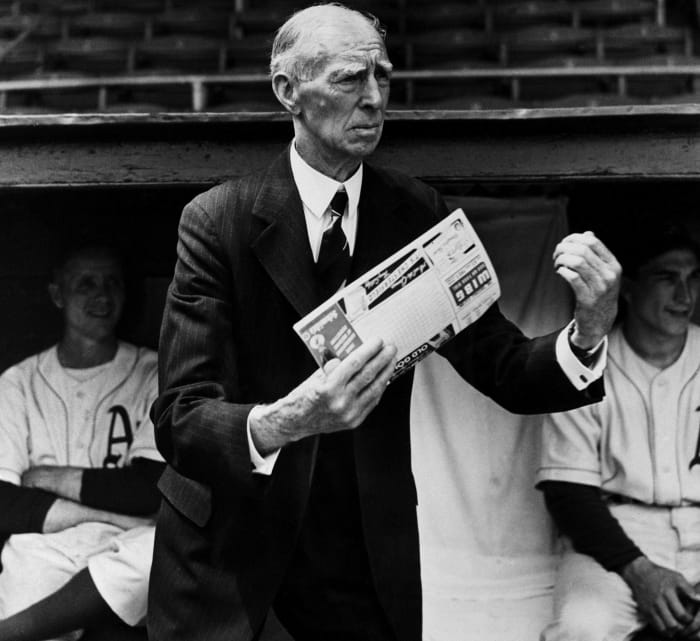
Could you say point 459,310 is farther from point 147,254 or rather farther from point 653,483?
point 147,254

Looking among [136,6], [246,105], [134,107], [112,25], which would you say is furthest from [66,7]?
[246,105]

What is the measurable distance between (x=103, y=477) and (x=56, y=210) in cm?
137

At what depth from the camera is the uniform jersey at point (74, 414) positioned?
3902 millimetres

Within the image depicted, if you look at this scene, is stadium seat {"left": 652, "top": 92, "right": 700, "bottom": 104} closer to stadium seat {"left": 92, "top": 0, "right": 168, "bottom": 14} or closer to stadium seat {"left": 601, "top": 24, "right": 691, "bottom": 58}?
stadium seat {"left": 601, "top": 24, "right": 691, "bottom": 58}

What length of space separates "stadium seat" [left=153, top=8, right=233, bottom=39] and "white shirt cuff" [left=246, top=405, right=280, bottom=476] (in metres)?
6.27

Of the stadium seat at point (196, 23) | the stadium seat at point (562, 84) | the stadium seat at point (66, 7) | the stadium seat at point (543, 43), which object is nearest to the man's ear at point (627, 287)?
the stadium seat at point (562, 84)

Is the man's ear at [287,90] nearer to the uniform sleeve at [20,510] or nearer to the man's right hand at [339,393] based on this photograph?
the man's right hand at [339,393]

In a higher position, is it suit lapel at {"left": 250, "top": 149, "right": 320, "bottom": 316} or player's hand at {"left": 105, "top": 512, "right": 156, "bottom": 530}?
suit lapel at {"left": 250, "top": 149, "right": 320, "bottom": 316}

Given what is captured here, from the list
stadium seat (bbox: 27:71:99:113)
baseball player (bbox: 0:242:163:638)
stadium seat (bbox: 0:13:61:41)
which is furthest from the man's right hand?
stadium seat (bbox: 0:13:61:41)

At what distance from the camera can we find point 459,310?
2080 mm

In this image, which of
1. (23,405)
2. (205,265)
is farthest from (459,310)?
(23,405)

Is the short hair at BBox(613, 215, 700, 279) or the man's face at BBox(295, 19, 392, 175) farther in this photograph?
the short hair at BBox(613, 215, 700, 279)

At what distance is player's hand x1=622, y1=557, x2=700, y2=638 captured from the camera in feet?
11.0

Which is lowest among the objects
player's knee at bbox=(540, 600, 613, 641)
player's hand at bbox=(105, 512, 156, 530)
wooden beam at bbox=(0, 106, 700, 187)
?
player's knee at bbox=(540, 600, 613, 641)
